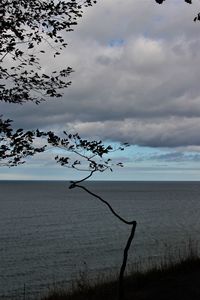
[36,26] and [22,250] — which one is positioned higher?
[36,26]

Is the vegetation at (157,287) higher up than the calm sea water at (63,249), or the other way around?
the vegetation at (157,287)

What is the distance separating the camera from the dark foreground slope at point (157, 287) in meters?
9.95

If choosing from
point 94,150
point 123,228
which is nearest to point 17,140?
point 94,150

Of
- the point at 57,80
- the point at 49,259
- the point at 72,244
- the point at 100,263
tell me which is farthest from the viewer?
the point at 72,244

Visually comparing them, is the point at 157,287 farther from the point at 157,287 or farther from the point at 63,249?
the point at 63,249

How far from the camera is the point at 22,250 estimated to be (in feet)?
131

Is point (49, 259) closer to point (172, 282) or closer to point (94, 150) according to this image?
point (172, 282)

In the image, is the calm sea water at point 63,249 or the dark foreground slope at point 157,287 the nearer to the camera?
the dark foreground slope at point 157,287

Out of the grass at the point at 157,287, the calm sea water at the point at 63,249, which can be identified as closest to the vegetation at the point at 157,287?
the grass at the point at 157,287

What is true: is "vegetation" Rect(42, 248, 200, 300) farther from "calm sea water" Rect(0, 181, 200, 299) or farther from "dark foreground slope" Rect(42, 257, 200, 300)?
"calm sea water" Rect(0, 181, 200, 299)

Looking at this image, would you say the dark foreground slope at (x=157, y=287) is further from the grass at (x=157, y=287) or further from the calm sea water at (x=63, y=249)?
the calm sea water at (x=63, y=249)

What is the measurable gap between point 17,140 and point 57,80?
4.29 ft

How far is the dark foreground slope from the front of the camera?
32.7ft

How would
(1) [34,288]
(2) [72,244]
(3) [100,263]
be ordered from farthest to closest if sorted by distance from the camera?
(2) [72,244] → (3) [100,263] → (1) [34,288]
